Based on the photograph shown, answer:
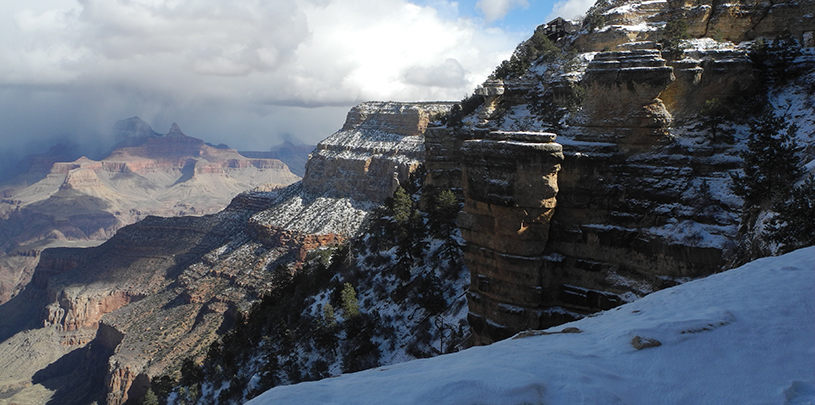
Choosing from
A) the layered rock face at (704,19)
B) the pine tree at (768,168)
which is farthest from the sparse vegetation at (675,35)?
the pine tree at (768,168)

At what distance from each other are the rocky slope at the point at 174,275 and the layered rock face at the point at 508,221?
37.8 metres

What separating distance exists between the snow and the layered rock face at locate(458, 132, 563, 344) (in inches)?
375

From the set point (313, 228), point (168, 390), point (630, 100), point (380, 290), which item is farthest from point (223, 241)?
point (630, 100)

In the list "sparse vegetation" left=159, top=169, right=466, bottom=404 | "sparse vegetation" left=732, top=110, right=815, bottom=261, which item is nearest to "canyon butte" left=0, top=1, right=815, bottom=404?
"sparse vegetation" left=732, top=110, right=815, bottom=261

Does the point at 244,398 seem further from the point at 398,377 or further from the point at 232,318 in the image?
the point at 232,318

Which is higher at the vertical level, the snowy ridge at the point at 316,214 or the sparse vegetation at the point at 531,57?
the sparse vegetation at the point at 531,57

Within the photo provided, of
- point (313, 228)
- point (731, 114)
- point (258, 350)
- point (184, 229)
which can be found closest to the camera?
point (731, 114)

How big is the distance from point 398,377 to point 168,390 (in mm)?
46877

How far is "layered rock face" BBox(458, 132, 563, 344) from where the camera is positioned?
1812 cm

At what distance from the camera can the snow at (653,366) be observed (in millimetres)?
6012

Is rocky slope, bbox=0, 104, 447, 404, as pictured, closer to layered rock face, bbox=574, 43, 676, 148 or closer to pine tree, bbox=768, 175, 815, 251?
layered rock face, bbox=574, 43, 676, 148

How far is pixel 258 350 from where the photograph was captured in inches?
1590

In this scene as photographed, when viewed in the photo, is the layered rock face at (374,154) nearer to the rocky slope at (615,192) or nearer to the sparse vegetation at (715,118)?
the rocky slope at (615,192)

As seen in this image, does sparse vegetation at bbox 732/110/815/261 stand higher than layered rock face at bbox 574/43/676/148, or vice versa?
layered rock face at bbox 574/43/676/148
